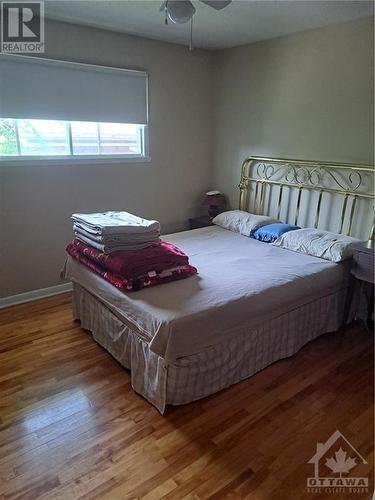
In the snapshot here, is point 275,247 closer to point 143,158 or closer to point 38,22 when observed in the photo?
point 143,158

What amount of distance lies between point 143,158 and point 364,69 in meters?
2.13

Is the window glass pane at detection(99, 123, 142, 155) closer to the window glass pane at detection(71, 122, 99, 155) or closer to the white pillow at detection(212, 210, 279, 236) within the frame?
the window glass pane at detection(71, 122, 99, 155)

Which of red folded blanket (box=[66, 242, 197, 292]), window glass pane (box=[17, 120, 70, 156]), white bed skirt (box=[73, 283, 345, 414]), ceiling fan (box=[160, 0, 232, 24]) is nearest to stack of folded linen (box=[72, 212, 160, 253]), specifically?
red folded blanket (box=[66, 242, 197, 292])

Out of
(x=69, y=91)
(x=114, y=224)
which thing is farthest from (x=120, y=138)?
(x=114, y=224)

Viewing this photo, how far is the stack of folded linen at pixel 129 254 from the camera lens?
2146mm

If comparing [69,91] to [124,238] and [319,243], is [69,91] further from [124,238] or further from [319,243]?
[319,243]

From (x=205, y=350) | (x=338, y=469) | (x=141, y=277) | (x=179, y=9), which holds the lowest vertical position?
(x=338, y=469)

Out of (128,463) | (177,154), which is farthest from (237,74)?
(128,463)

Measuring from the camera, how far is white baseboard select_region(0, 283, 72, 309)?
10.4 ft

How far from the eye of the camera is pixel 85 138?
3.39 m

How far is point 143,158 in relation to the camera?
3744mm

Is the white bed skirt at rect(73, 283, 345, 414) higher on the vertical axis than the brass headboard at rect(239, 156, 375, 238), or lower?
lower

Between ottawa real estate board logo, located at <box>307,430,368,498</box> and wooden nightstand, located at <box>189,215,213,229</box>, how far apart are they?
255 cm

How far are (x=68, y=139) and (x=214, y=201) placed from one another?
1673 millimetres
